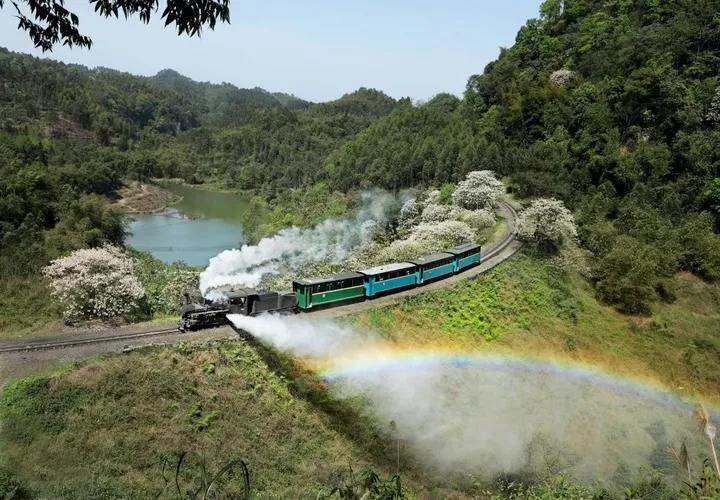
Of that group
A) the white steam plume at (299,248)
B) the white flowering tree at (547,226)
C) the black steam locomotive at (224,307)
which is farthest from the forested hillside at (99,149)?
the white flowering tree at (547,226)

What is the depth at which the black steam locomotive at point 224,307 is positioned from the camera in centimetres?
2005

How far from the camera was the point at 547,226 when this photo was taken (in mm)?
35688

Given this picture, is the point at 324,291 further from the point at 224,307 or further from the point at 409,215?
the point at 409,215

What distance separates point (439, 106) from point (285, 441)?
7185 centimetres

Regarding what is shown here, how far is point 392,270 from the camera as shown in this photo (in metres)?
25.7

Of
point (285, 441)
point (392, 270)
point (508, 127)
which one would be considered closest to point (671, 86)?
point (508, 127)

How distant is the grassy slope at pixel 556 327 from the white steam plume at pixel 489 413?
195cm

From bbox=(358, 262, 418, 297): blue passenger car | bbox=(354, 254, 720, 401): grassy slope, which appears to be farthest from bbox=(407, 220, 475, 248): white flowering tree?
bbox=(358, 262, 418, 297): blue passenger car

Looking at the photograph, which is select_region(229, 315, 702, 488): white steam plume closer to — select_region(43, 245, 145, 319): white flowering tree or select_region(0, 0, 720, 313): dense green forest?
select_region(43, 245, 145, 319): white flowering tree

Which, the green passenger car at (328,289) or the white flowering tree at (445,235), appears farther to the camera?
the white flowering tree at (445,235)

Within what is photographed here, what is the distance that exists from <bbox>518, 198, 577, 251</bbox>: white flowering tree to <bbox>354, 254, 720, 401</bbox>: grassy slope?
10.0 ft

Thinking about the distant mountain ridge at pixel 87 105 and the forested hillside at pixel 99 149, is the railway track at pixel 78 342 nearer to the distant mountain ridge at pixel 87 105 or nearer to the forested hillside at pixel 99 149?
the forested hillside at pixel 99 149

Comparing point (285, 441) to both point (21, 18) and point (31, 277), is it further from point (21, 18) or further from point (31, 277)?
point (31, 277)

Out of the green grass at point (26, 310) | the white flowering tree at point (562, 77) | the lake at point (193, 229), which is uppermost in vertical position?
the white flowering tree at point (562, 77)
